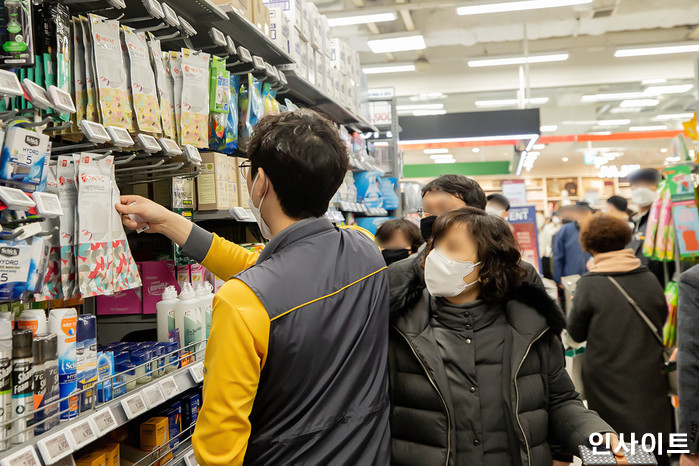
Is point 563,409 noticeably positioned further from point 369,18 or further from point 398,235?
point 369,18

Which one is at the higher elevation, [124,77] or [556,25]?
[556,25]

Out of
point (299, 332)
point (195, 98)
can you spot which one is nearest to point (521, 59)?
point (195, 98)

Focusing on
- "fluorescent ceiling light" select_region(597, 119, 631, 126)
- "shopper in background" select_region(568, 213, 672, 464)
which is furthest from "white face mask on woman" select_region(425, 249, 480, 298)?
"fluorescent ceiling light" select_region(597, 119, 631, 126)

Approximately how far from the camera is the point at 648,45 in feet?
30.6

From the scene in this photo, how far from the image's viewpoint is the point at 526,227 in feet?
25.7

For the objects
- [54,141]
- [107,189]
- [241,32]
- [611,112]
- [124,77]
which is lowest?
[107,189]

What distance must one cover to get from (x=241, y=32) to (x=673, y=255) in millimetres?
3197

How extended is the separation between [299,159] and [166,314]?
89cm

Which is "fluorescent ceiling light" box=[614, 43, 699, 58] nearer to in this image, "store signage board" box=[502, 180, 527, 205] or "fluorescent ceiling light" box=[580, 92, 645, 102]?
"fluorescent ceiling light" box=[580, 92, 645, 102]

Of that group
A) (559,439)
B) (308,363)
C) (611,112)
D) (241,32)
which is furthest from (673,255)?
(611,112)

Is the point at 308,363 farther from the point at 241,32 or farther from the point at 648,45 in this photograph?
the point at 648,45

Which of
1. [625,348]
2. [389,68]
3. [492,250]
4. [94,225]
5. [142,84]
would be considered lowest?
[625,348]

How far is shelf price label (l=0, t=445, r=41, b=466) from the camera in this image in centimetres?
114

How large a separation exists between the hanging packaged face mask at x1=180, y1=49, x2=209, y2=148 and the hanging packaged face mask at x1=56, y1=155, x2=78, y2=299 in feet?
1.67
